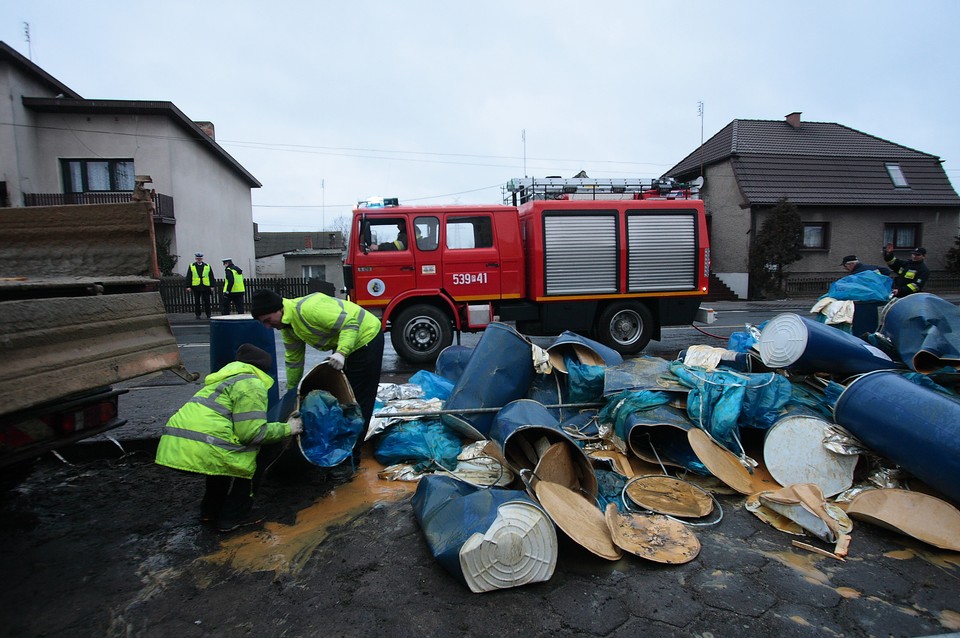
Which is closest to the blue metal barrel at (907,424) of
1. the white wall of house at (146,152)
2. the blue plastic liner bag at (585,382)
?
the blue plastic liner bag at (585,382)

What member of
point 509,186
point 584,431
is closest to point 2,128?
point 509,186

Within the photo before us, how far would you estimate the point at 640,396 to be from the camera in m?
3.94

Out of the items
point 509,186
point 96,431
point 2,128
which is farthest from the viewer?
point 2,128

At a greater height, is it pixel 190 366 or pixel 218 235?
pixel 218 235

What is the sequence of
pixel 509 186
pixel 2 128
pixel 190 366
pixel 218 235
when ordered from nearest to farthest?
pixel 190 366
pixel 509 186
pixel 2 128
pixel 218 235

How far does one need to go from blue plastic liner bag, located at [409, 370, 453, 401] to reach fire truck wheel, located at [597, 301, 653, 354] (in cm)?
352

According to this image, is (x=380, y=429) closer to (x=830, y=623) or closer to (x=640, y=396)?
(x=640, y=396)

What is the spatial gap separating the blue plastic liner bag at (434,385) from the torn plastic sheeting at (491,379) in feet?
2.92

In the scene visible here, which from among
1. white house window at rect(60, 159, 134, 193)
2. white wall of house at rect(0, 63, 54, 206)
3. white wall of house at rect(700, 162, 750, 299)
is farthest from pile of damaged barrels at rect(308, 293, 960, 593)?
white wall of house at rect(0, 63, 54, 206)

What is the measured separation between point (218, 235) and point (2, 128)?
761 centimetres

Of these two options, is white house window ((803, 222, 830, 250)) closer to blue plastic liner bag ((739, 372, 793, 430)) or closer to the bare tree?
the bare tree

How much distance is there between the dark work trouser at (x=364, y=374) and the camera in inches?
154

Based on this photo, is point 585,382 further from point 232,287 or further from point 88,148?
point 88,148

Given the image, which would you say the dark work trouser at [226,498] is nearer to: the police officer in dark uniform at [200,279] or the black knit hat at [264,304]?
the black knit hat at [264,304]
